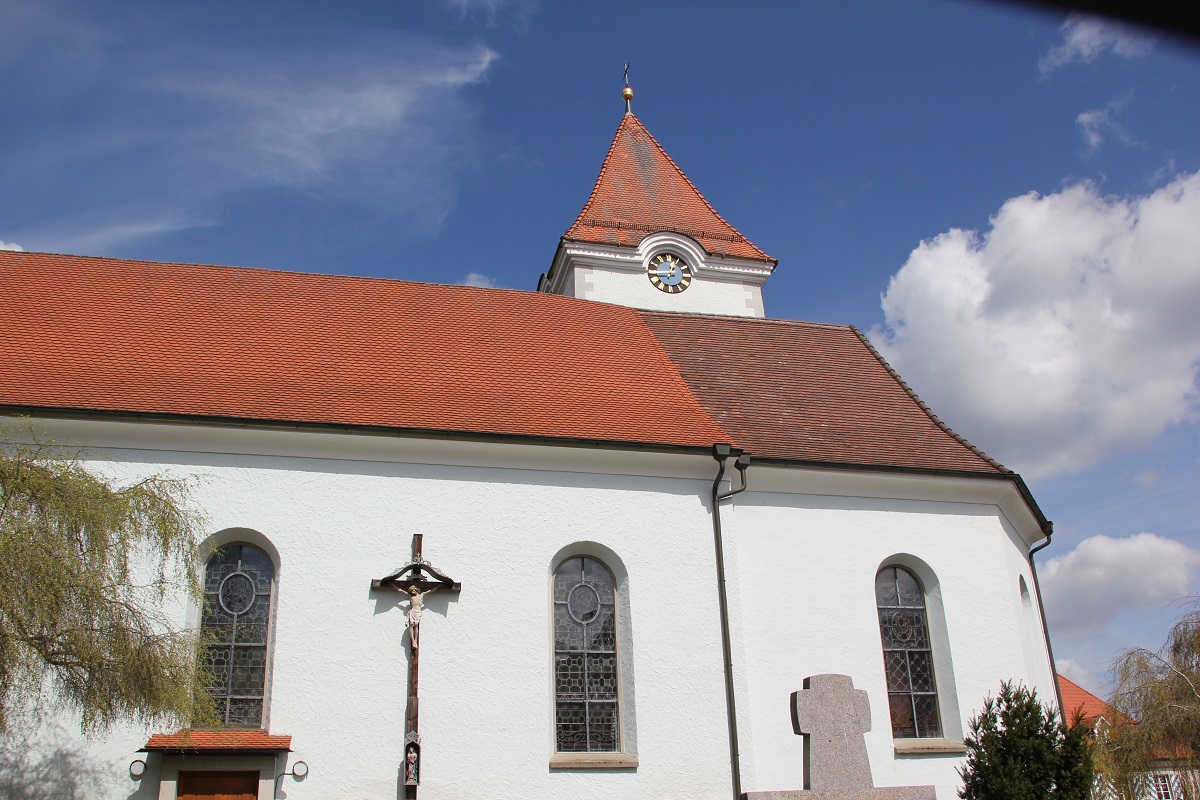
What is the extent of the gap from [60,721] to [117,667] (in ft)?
9.90

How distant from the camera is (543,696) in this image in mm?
10727

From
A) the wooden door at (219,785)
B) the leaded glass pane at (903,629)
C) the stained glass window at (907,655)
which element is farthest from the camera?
the leaded glass pane at (903,629)

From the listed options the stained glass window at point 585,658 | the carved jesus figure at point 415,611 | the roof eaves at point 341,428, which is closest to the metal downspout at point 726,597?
the roof eaves at point 341,428

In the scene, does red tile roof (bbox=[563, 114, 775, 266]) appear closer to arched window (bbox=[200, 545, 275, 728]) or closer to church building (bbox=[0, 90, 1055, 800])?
church building (bbox=[0, 90, 1055, 800])

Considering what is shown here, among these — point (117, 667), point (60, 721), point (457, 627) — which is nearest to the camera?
point (117, 667)

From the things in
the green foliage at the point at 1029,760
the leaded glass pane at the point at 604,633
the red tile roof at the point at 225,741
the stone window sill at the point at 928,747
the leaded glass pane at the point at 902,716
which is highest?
the leaded glass pane at the point at 604,633

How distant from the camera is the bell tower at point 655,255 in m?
19.0

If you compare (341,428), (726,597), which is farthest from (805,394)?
(341,428)

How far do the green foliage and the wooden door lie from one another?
22.5 ft

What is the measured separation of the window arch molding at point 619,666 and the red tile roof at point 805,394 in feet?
7.64

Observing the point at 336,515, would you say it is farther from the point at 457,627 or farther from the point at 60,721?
the point at 60,721

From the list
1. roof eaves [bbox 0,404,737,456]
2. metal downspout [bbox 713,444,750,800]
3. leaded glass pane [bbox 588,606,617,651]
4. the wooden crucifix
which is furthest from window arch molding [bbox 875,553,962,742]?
the wooden crucifix

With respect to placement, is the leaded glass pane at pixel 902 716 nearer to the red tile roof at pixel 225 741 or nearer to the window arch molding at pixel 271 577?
the red tile roof at pixel 225 741

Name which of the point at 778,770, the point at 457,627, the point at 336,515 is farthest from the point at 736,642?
the point at 336,515
